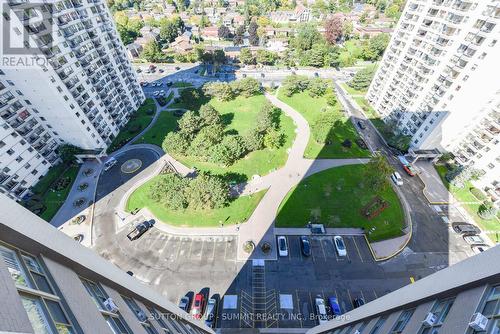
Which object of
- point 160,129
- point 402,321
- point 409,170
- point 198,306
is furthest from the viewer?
point 160,129

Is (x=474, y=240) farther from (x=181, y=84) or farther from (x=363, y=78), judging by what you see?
(x=181, y=84)

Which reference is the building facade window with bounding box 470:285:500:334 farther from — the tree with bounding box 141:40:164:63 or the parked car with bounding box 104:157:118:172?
the tree with bounding box 141:40:164:63

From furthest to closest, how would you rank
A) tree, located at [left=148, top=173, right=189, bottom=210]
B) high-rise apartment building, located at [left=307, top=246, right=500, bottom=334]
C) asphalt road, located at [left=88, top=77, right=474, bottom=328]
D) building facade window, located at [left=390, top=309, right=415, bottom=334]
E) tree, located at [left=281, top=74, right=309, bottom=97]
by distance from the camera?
tree, located at [left=281, top=74, right=309, bottom=97], tree, located at [left=148, top=173, right=189, bottom=210], asphalt road, located at [left=88, top=77, right=474, bottom=328], building facade window, located at [left=390, top=309, right=415, bottom=334], high-rise apartment building, located at [left=307, top=246, right=500, bottom=334]

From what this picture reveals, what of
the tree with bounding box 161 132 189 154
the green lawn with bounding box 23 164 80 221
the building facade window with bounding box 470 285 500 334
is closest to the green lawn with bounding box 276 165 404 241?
the tree with bounding box 161 132 189 154

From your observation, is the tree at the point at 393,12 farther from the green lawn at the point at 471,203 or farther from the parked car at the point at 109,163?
the parked car at the point at 109,163

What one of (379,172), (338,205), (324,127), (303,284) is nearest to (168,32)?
(324,127)

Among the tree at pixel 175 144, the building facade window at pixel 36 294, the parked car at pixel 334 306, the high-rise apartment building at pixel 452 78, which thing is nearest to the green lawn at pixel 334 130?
the high-rise apartment building at pixel 452 78
